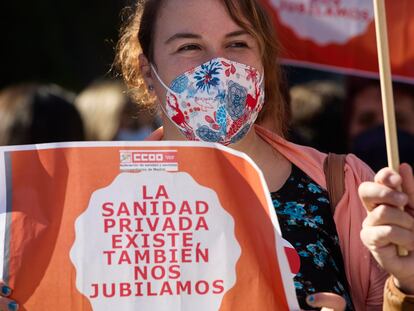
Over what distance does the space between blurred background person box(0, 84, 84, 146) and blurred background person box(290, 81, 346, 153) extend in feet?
6.87

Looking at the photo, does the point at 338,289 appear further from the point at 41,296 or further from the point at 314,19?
the point at 314,19

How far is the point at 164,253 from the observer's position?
257 cm

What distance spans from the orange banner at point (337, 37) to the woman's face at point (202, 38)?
1874 millimetres

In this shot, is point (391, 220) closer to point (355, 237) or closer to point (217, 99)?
point (355, 237)

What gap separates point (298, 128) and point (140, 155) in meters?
3.63

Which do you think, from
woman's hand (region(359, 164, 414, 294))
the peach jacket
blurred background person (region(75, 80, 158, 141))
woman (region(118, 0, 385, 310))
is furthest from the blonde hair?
blurred background person (region(75, 80, 158, 141))

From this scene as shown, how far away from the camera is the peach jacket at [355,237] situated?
283 cm

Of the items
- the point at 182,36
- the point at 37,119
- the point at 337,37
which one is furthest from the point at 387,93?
the point at 337,37

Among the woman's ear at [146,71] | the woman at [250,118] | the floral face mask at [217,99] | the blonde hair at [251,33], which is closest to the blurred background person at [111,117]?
the blonde hair at [251,33]

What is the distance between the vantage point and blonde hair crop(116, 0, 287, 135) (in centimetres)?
320

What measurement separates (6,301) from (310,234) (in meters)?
0.81

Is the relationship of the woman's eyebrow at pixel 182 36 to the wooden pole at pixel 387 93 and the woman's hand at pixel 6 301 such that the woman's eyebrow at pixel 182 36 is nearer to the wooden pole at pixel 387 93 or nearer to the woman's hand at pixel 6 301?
the wooden pole at pixel 387 93

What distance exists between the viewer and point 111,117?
20.1 feet

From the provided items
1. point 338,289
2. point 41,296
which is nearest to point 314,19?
point 338,289
